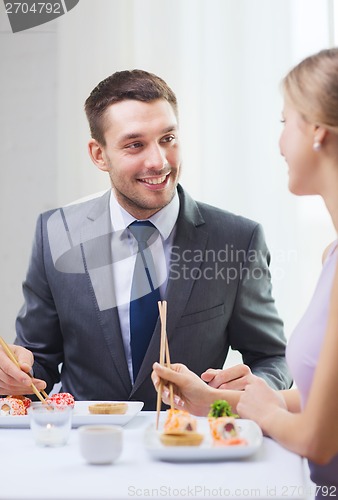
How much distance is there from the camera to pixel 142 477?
1.21m

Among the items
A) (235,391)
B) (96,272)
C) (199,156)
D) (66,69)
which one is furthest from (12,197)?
(235,391)

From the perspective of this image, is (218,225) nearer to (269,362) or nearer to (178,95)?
(269,362)


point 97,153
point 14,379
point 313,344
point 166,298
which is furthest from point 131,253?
point 313,344

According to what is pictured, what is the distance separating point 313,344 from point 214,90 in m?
2.02

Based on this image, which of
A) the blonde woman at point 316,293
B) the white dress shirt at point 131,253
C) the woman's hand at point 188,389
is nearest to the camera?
the blonde woman at point 316,293

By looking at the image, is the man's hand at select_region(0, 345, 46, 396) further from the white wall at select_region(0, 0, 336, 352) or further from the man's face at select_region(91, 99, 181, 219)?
the white wall at select_region(0, 0, 336, 352)

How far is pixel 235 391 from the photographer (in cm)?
169

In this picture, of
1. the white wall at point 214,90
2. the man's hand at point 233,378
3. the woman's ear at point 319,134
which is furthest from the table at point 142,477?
the white wall at point 214,90

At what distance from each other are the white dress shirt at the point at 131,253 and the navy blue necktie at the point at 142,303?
19mm

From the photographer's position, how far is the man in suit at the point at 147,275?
2.26 m

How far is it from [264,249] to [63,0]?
1.55 meters

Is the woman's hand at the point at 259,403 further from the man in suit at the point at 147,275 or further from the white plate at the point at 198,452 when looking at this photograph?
the man in suit at the point at 147,275

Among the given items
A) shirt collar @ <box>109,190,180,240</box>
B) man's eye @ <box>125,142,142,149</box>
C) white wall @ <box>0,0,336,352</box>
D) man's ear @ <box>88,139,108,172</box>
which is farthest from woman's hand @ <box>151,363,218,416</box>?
white wall @ <box>0,0,336,352</box>

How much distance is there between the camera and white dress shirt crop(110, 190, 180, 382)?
229 cm
